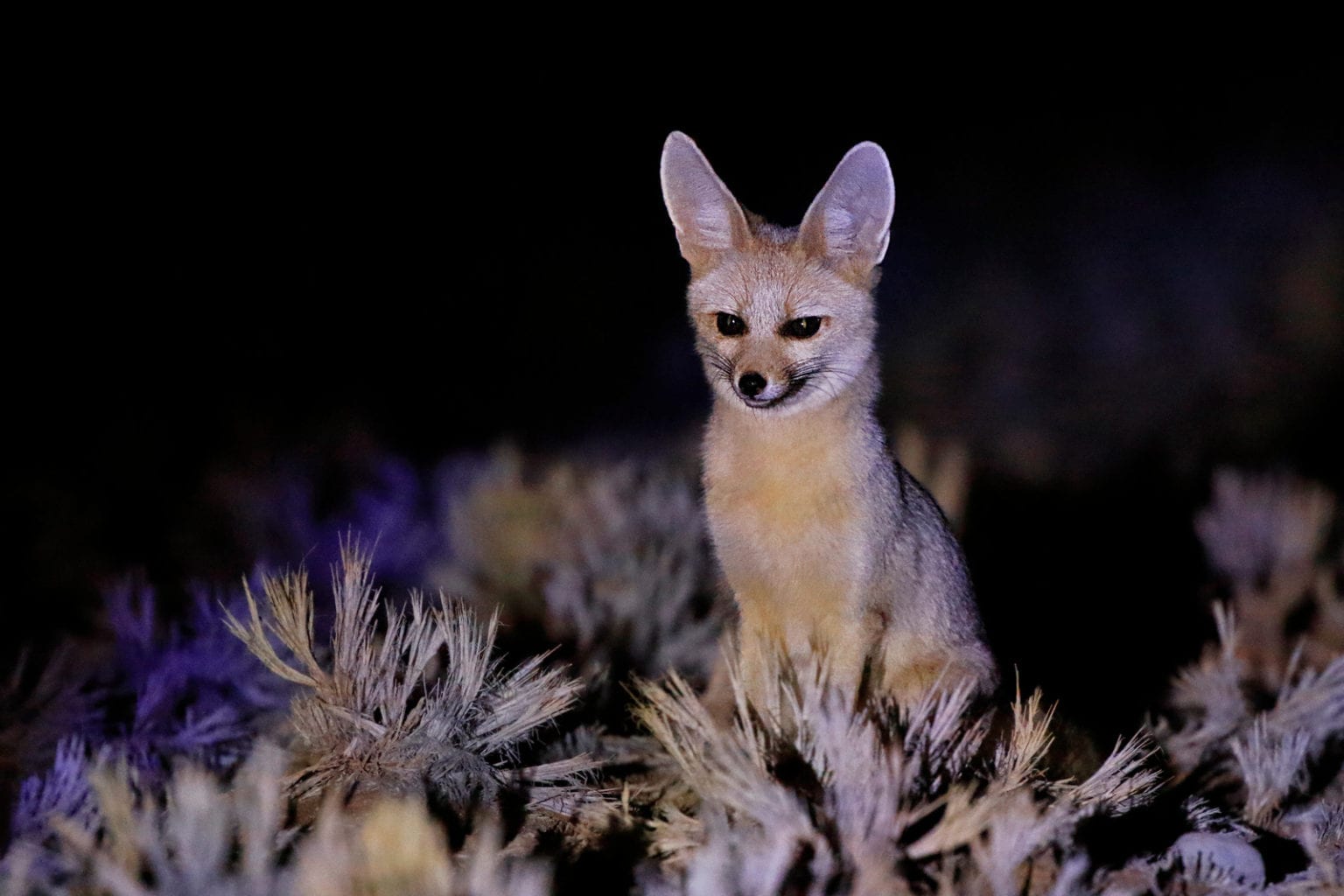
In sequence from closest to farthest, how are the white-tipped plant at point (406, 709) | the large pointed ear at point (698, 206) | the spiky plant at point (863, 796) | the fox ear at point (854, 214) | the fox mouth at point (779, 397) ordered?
the spiky plant at point (863, 796)
the white-tipped plant at point (406, 709)
the fox mouth at point (779, 397)
the fox ear at point (854, 214)
the large pointed ear at point (698, 206)

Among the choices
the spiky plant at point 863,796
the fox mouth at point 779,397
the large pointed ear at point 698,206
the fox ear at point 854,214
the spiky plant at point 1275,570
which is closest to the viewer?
the spiky plant at point 863,796

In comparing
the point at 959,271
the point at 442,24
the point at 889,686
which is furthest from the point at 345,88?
the point at 889,686

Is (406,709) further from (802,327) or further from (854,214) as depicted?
(854,214)

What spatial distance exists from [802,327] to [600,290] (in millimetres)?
10179

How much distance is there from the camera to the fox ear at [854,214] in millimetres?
3420

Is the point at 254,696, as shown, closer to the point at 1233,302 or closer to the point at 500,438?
the point at 500,438

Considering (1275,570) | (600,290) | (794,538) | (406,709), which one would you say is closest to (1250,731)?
(1275,570)

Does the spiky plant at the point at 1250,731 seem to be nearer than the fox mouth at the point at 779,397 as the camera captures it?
No

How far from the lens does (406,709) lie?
131 inches

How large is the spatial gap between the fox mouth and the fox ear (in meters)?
0.47

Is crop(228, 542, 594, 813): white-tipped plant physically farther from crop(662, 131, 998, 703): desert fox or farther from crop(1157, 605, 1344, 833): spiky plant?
crop(1157, 605, 1344, 833): spiky plant

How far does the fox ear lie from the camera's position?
3.42 metres

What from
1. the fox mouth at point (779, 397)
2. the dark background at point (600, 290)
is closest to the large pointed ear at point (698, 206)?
the fox mouth at point (779, 397)

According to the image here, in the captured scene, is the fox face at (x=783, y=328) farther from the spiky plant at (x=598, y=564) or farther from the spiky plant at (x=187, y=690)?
the spiky plant at (x=187, y=690)
